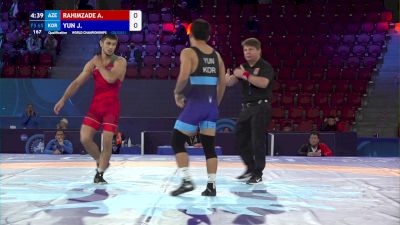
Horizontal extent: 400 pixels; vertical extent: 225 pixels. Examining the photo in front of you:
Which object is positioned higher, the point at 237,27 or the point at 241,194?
the point at 237,27

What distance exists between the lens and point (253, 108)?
4859 mm

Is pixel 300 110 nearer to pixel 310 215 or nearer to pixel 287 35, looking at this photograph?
pixel 287 35

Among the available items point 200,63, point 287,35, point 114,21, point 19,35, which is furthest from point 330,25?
point 200,63

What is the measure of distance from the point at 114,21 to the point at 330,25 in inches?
269

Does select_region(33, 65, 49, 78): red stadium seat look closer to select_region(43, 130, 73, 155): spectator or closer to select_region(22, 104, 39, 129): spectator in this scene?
select_region(22, 104, 39, 129): spectator

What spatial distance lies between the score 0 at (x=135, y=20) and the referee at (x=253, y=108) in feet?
37.8

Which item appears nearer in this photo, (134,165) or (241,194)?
(241,194)

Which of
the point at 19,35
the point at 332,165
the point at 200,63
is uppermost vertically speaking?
the point at 19,35

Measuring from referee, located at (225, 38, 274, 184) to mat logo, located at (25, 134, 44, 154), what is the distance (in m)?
6.17

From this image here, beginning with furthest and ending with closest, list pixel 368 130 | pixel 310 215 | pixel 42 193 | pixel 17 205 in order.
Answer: pixel 368 130 < pixel 42 193 < pixel 17 205 < pixel 310 215

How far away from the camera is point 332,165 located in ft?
22.0

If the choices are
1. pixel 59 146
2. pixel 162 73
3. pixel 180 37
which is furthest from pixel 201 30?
pixel 180 37

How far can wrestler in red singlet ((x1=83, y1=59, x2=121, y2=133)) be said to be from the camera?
4.71m

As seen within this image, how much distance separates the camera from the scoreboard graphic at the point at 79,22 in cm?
1533
